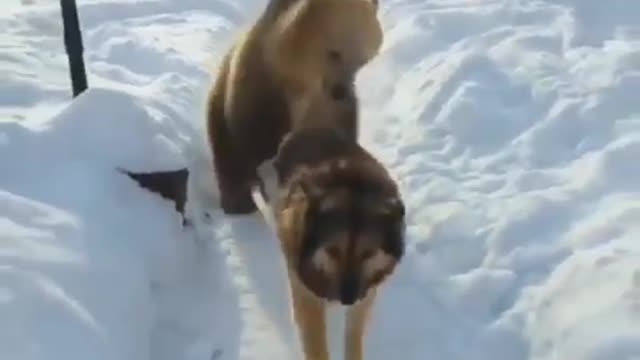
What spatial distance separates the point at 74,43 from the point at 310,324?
189 cm

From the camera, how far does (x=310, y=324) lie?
412 cm

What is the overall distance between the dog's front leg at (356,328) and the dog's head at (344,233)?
0.33 meters

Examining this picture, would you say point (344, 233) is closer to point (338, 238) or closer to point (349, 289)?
point (338, 238)

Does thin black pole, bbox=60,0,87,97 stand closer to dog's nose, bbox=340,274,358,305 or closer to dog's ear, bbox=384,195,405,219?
dog's ear, bbox=384,195,405,219

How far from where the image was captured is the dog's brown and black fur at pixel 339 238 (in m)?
3.69

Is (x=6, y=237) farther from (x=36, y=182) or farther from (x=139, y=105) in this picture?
(x=139, y=105)

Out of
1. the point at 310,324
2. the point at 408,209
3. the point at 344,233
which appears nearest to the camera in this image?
the point at 344,233

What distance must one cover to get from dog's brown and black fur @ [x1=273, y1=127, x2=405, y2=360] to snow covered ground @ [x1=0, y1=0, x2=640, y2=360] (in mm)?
313

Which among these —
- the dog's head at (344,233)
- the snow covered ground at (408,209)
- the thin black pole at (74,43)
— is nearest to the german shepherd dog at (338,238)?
the dog's head at (344,233)

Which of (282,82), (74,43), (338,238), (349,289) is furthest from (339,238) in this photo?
(74,43)

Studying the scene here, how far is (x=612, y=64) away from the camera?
6.39m

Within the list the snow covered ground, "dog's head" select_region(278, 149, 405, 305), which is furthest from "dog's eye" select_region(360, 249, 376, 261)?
the snow covered ground

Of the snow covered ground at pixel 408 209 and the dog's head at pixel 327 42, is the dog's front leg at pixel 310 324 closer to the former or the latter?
the snow covered ground at pixel 408 209

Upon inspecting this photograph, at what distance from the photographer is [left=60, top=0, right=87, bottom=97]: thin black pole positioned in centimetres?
521
